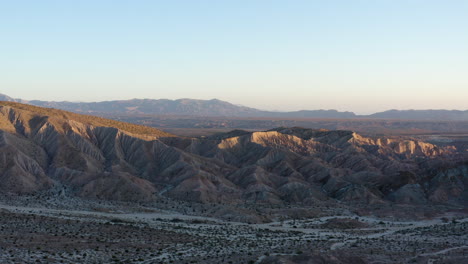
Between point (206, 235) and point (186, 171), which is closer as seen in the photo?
point (206, 235)

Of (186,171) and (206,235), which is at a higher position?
(186,171)

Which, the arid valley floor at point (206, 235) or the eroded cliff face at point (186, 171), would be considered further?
the eroded cliff face at point (186, 171)

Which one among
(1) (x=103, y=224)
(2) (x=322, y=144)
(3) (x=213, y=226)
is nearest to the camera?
(1) (x=103, y=224)

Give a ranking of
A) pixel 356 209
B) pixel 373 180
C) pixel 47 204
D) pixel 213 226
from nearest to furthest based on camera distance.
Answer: pixel 213 226 < pixel 47 204 < pixel 356 209 < pixel 373 180

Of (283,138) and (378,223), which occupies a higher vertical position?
(283,138)

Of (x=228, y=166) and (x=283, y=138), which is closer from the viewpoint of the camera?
(x=228, y=166)

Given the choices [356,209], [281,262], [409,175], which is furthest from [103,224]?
[409,175]

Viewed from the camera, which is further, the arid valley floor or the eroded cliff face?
the eroded cliff face

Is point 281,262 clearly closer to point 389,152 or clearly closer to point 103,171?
point 103,171
